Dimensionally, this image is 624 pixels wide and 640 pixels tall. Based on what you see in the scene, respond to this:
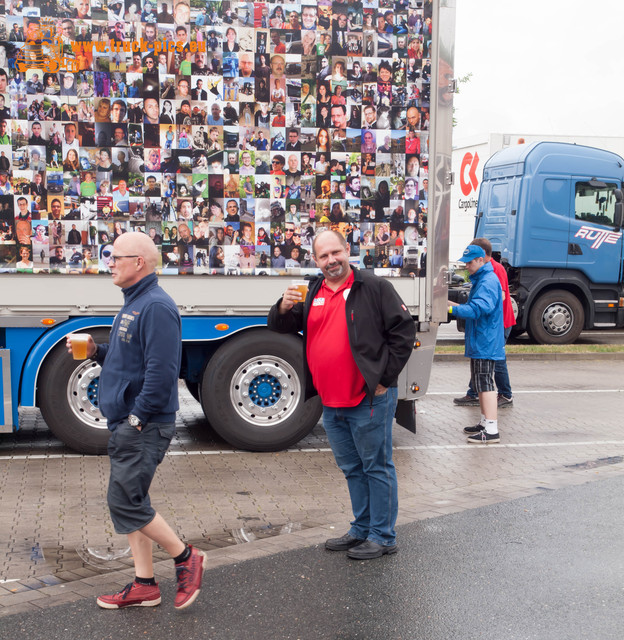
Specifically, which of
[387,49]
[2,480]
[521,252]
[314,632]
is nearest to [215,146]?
[387,49]

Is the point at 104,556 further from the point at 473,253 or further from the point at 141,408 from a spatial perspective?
the point at 473,253

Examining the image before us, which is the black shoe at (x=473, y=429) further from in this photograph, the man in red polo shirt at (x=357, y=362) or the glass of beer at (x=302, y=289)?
the glass of beer at (x=302, y=289)

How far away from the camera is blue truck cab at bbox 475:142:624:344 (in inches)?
642

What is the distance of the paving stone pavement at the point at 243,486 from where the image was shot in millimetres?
5297

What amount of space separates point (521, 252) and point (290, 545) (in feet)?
38.0

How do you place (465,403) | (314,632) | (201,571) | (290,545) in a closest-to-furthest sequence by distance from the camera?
1. (314,632)
2. (201,571)
3. (290,545)
4. (465,403)

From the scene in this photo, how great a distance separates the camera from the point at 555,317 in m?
16.7

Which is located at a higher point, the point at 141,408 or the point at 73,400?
the point at 141,408

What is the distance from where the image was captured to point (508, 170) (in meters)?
17.0

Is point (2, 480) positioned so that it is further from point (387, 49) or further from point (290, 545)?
point (387, 49)

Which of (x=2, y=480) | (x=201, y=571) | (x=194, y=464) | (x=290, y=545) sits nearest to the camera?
(x=201, y=571)

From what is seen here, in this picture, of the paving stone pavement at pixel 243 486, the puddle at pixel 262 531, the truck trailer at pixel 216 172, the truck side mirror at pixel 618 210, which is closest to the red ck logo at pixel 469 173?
the truck side mirror at pixel 618 210

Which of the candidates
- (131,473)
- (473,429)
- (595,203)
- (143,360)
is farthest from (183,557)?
(595,203)

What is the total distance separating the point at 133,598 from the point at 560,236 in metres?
13.3
